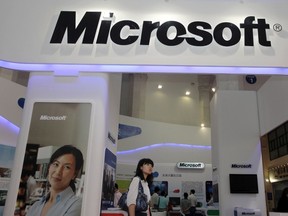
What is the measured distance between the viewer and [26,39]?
2.98 metres

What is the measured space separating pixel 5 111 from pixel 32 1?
3.09 metres

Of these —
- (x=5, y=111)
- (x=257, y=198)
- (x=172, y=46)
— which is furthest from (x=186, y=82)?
(x=172, y=46)

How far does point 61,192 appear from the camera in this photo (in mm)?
2596

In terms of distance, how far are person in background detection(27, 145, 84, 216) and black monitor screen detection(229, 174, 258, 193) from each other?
15.5 ft

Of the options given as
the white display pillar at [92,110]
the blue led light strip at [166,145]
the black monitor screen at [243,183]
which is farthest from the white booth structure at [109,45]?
the blue led light strip at [166,145]

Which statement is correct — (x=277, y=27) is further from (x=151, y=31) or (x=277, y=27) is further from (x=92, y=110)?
(x=92, y=110)

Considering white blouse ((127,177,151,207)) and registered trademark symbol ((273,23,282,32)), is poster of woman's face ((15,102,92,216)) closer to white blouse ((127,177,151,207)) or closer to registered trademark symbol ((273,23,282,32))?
white blouse ((127,177,151,207))

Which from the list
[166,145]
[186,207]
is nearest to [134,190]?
[186,207]

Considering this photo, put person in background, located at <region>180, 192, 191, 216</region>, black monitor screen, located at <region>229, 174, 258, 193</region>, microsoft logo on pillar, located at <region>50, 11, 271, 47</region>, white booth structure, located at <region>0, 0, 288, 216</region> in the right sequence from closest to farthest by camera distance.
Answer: white booth structure, located at <region>0, 0, 288, 216</region> < microsoft logo on pillar, located at <region>50, 11, 271, 47</region> < black monitor screen, located at <region>229, 174, 258, 193</region> < person in background, located at <region>180, 192, 191, 216</region>

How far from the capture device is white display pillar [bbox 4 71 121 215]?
2.66 meters

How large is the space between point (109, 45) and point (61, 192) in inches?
59.2

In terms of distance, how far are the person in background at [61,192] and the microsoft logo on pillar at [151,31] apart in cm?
123

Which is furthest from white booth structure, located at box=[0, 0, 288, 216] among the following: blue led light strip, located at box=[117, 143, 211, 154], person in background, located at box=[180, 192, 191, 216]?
blue led light strip, located at box=[117, 143, 211, 154]

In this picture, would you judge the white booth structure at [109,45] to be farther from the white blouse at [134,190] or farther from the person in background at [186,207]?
the person in background at [186,207]
